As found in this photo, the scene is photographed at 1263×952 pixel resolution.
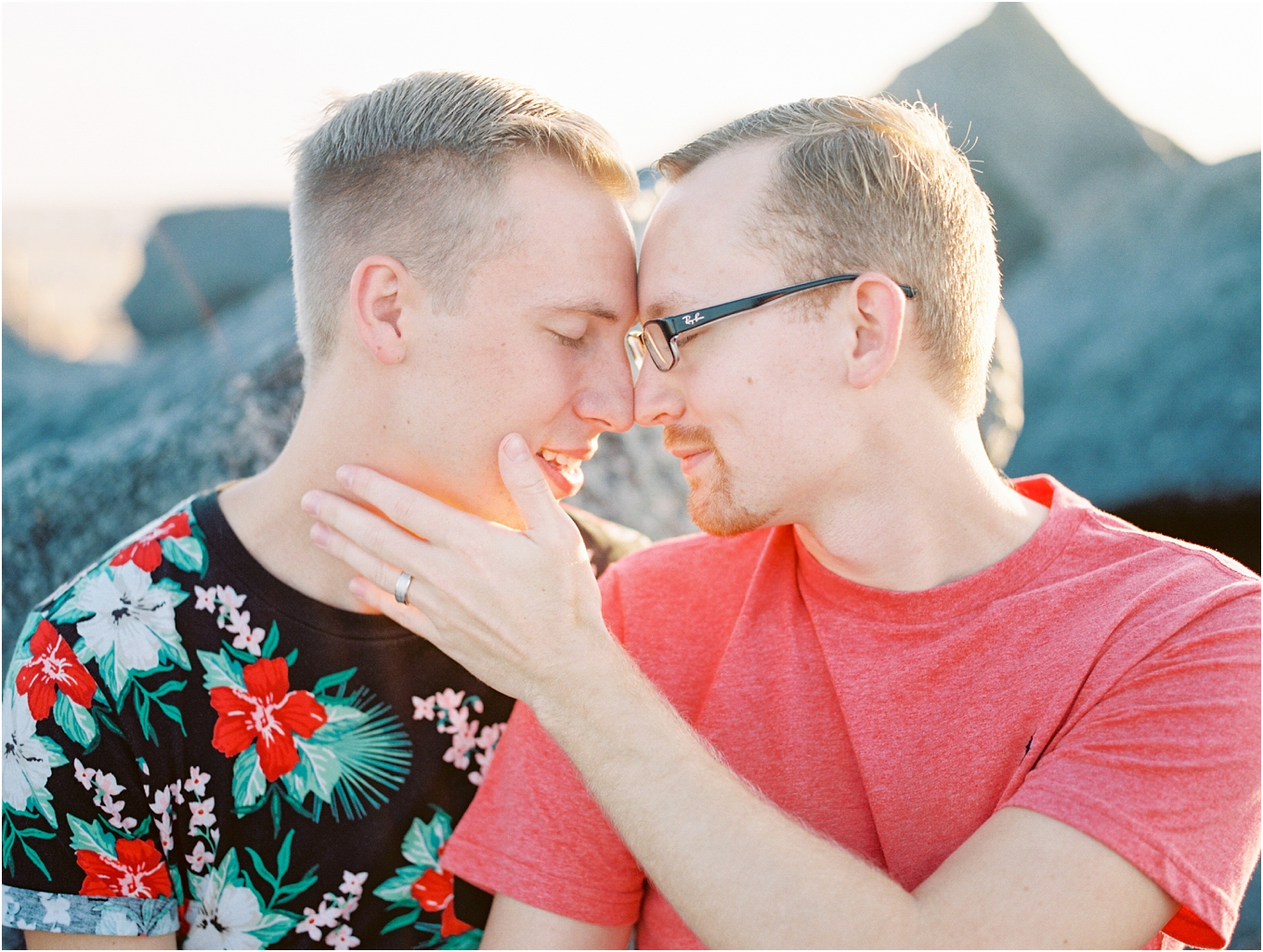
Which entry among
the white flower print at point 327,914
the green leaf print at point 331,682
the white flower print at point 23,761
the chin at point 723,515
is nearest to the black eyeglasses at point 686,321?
the chin at point 723,515

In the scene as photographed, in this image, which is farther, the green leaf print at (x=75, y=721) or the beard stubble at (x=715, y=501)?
the beard stubble at (x=715, y=501)

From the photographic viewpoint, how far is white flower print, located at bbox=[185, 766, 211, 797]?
2.26 m

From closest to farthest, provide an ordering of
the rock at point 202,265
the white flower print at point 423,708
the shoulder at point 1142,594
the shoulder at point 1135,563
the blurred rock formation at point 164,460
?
the shoulder at point 1142,594
the shoulder at point 1135,563
the white flower print at point 423,708
the blurred rock formation at point 164,460
the rock at point 202,265

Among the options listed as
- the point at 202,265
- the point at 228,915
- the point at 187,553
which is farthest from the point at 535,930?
the point at 202,265

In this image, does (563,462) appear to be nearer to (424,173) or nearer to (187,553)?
(424,173)

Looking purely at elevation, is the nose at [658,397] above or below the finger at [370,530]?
above

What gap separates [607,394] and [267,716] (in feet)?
3.99

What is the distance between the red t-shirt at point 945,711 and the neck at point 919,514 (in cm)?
7

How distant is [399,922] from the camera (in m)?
2.39

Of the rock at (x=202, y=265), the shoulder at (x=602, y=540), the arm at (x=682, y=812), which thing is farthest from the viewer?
the rock at (x=202, y=265)

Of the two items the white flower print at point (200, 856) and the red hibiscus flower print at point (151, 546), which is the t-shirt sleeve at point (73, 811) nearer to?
the white flower print at point (200, 856)

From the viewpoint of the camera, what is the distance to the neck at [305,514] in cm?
237

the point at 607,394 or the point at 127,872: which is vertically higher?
the point at 607,394

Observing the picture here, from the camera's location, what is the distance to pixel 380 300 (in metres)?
2.34
